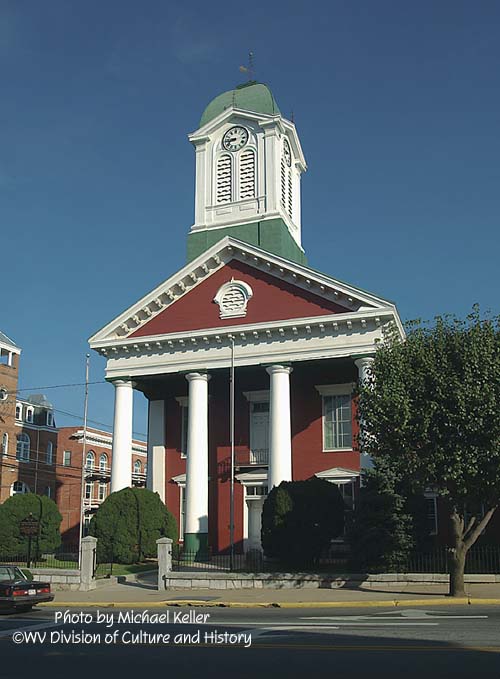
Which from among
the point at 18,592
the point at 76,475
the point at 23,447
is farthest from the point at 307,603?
the point at 76,475

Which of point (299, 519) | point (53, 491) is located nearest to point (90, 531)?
point (299, 519)

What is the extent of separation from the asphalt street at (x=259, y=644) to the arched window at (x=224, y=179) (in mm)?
28523

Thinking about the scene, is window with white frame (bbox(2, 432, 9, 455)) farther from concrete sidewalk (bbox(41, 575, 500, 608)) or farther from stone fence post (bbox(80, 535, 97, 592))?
concrete sidewalk (bbox(41, 575, 500, 608))

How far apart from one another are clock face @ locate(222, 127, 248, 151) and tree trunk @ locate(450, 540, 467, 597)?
28264 millimetres

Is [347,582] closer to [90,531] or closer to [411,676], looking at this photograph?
[90,531]

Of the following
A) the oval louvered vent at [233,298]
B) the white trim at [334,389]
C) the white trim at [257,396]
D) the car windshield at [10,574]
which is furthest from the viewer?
the white trim at [257,396]

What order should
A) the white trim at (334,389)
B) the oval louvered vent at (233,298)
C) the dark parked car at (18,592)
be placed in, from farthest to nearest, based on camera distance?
Answer: the white trim at (334,389) < the oval louvered vent at (233,298) < the dark parked car at (18,592)

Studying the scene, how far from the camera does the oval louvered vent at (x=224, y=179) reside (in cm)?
4628

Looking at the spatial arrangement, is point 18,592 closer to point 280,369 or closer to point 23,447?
Result: point 280,369

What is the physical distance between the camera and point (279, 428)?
37531mm

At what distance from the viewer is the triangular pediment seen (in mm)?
38219

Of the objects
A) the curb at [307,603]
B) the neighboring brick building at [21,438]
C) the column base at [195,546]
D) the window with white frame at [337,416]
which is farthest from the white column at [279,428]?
the neighboring brick building at [21,438]

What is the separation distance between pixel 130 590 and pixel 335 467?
13.2 meters

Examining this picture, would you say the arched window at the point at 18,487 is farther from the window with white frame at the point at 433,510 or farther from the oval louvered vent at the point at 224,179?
the window with white frame at the point at 433,510
